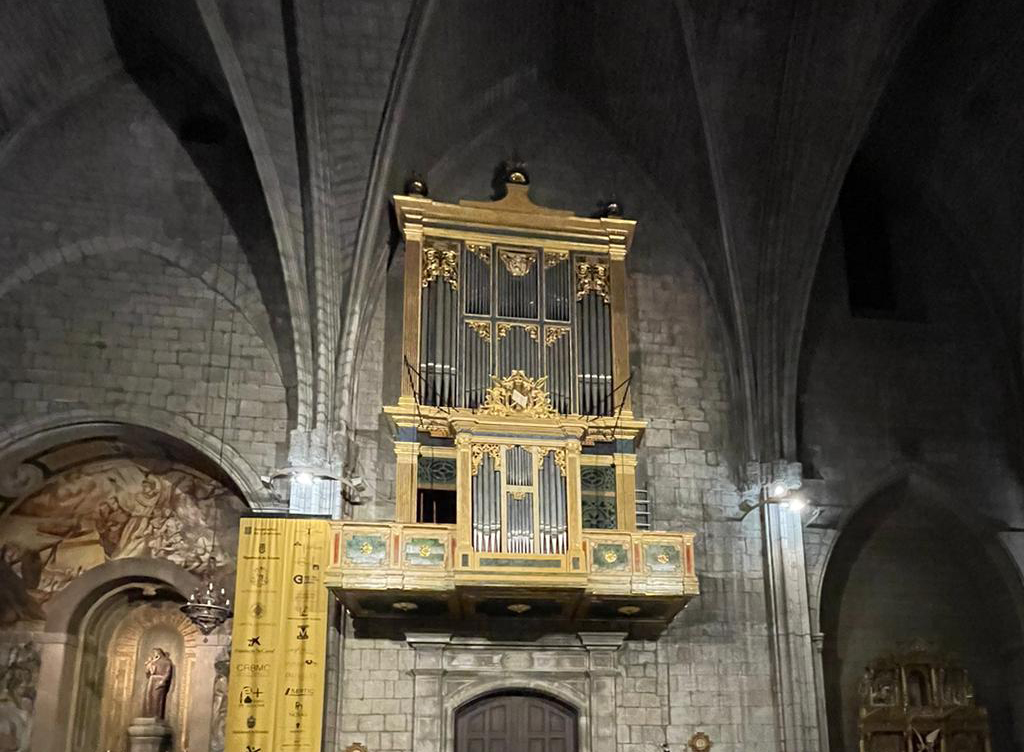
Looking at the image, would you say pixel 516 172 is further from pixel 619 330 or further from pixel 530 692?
pixel 530 692

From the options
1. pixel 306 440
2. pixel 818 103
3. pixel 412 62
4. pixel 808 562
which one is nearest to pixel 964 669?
pixel 808 562

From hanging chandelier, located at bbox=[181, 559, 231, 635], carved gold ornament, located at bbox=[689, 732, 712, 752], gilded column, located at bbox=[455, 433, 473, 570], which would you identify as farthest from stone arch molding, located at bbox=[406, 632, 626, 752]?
hanging chandelier, located at bbox=[181, 559, 231, 635]

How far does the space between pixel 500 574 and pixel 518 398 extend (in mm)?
2594

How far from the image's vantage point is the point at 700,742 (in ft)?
46.8

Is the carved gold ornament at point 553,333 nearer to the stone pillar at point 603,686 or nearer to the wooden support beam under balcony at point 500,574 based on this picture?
the wooden support beam under balcony at point 500,574

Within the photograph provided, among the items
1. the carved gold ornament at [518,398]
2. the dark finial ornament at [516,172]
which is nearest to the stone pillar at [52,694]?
the carved gold ornament at [518,398]

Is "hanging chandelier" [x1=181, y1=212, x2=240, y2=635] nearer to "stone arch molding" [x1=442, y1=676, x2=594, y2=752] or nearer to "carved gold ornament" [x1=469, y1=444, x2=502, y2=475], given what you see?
"stone arch molding" [x1=442, y1=676, x2=594, y2=752]

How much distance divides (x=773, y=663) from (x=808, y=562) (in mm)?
1853

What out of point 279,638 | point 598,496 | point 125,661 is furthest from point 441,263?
point 125,661

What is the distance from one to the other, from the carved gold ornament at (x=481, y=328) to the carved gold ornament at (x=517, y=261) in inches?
37.4

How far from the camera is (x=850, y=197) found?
1827cm

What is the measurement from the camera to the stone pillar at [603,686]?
550 inches

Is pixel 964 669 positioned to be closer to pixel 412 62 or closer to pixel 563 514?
pixel 563 514

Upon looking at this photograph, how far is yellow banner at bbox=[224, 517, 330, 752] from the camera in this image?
1231 centimetres
